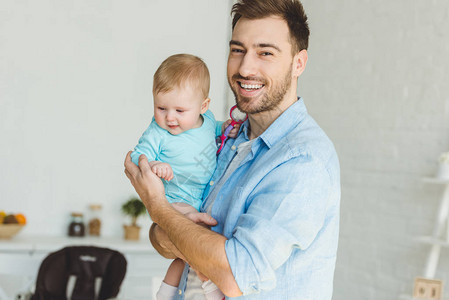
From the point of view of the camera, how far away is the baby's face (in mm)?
1763

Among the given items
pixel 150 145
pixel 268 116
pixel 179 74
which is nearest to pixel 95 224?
pixel 150 145

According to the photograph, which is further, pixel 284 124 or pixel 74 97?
pixel 74 97

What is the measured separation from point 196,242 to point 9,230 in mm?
3474

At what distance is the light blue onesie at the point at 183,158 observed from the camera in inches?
70.2

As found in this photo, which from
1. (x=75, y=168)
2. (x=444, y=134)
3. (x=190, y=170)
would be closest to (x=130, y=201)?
(x=75, y=168)

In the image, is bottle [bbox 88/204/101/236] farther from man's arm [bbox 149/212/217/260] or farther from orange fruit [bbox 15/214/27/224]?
man's arm [bbox 149/212/217/260]

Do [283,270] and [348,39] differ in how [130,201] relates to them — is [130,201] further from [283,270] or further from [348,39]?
[283,270]

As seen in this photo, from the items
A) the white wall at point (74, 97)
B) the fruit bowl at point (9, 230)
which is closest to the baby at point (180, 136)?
the fruit bowl at point (9, 230)

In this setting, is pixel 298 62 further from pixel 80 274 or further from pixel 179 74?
pixel 80 274

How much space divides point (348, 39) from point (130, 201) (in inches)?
89.2

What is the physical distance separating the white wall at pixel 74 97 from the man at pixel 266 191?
3343mm

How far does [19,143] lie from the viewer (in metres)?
4.74

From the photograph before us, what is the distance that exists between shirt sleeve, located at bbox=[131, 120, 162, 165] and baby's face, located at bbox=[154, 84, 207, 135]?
4 cm

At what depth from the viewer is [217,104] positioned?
544 centimetres
